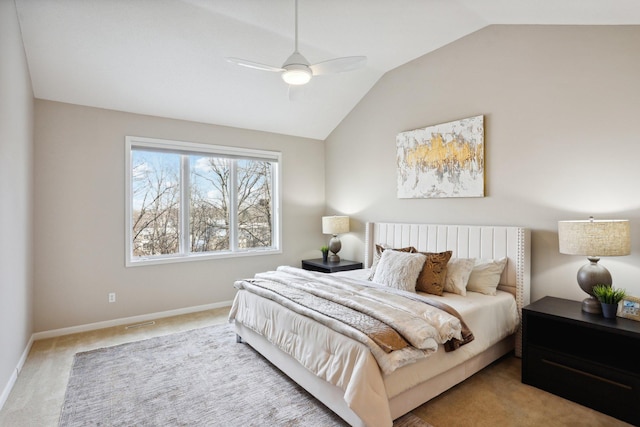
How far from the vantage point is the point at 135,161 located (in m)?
4.23

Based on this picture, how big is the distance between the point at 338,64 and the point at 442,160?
1.80 m

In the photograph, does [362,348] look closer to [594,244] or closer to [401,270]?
[401,270]

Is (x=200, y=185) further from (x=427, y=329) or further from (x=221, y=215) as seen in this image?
(x=427, y=329)

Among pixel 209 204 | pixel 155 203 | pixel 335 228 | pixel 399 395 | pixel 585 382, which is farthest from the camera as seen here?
pixel 335 228

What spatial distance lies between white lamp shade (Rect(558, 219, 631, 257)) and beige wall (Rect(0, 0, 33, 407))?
416 centimetres

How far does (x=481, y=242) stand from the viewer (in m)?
3.41

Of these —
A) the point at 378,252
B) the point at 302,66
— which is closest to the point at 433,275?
the point at 378,252

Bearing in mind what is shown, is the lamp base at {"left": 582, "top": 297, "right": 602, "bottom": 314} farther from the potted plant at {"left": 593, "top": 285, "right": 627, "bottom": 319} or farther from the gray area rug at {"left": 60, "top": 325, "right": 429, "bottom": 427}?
the gray area rug at {"left": 60, "top": 325, "right": 429, "bottom": 427}

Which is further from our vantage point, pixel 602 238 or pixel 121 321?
pixel 121 321

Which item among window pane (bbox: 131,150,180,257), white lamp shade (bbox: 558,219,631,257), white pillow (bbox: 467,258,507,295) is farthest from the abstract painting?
window pane (bbox: 131,150,180,257)

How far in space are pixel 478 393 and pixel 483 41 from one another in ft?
10.8

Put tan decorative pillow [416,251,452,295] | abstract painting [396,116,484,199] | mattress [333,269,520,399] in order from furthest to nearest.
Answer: abstract painting [396,116,484,199], tan decorative pillow [416,251,452,295], mattress [333,269,520,399]

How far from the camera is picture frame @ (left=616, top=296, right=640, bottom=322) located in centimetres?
229

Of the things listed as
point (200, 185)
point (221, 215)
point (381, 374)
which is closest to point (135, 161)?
point (200, 185)
